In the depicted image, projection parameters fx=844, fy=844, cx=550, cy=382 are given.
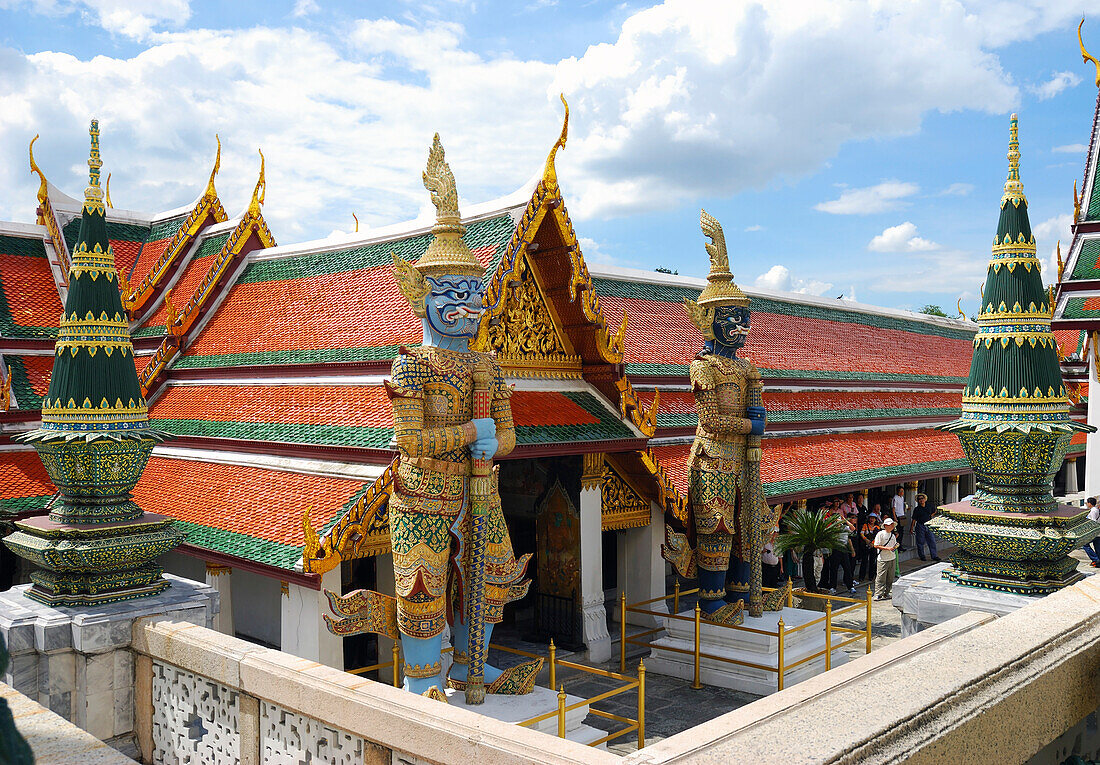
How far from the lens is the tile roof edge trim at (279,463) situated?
374 inches

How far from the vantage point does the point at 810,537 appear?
15.0 meters

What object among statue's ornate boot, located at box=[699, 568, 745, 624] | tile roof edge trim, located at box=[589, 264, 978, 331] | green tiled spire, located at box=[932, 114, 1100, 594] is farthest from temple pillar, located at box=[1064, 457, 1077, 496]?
green tiled spire, located at box=[932, 114, 1100, 594]

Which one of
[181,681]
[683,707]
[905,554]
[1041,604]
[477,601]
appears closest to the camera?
[1041,604]

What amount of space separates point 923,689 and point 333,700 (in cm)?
282

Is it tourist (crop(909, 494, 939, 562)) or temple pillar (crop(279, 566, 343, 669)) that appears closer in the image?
temple pillar (crop(279, 566, 343, 669))

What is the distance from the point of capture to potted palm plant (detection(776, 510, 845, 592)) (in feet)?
49.2

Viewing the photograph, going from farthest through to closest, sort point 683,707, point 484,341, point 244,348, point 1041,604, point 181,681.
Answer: point 244,348
point 683,707
point 484,341
point 181,681
point 1041,604

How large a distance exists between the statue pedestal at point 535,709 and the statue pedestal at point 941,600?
9.92 ft

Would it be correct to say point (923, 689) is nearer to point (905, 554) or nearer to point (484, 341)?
point (484, 341)

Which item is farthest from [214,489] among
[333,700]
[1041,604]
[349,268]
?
[1041,604]

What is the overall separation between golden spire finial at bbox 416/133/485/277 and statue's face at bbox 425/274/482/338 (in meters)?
0.08

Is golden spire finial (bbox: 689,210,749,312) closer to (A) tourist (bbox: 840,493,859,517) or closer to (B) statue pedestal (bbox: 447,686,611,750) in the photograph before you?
(B) statue pedestal (bbox: 447,686,611,750)

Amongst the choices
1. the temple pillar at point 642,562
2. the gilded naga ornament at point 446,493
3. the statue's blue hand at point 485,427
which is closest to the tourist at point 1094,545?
the temple pillar at point 642,562

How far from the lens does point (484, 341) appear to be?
9711mm
